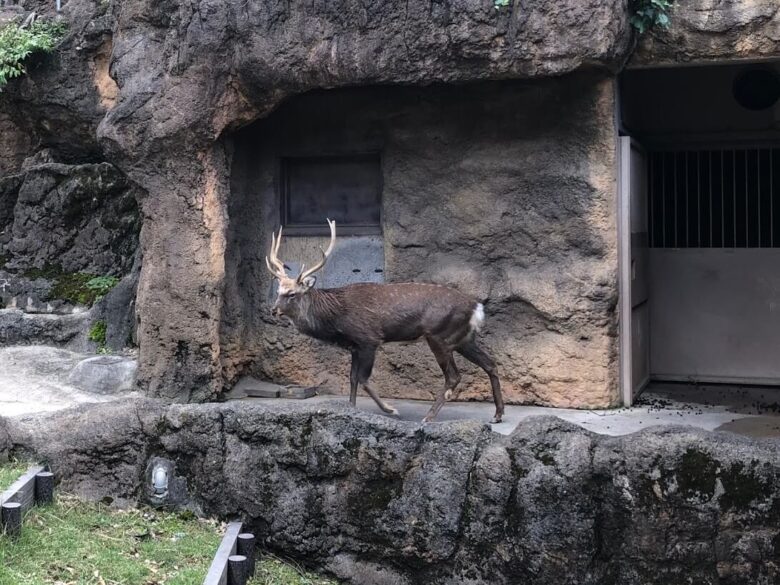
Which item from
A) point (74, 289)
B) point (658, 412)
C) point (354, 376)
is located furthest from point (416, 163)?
point (74, 289)

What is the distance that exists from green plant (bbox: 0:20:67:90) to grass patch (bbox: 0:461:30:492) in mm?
5957

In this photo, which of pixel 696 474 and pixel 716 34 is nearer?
pixel 696 474

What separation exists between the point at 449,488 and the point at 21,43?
26.2 ft

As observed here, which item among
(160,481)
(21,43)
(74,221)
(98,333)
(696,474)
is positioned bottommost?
(160,481)

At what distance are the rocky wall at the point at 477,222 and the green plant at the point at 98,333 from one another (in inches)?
73.1

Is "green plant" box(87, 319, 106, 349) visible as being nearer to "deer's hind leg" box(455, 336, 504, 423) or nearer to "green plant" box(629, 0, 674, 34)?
"deer's hind leg" box(455, 336, 504, 423)

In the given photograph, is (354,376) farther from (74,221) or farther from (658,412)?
(74,221)

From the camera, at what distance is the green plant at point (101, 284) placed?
10359 millimetres

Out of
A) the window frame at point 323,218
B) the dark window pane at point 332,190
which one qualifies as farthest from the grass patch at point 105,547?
the dark window pane at point 332,190

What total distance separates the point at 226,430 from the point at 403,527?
1389 millimetres

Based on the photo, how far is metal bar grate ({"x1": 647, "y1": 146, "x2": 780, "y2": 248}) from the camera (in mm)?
9156

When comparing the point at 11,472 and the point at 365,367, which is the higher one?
the point at 365,367

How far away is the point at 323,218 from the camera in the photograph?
8766mm

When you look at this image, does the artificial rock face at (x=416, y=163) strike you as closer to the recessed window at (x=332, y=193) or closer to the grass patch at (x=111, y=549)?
the recessed window at (x=332, y=193)
